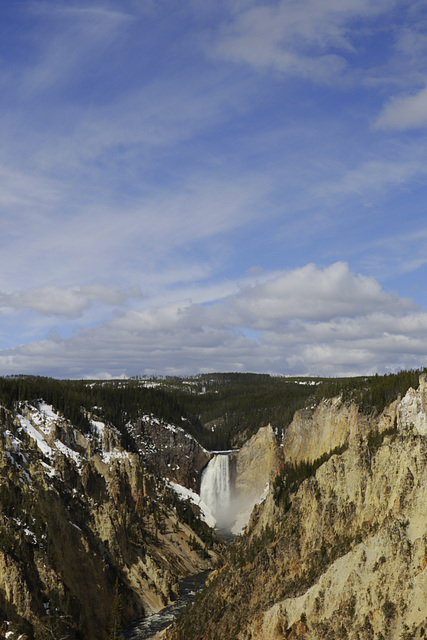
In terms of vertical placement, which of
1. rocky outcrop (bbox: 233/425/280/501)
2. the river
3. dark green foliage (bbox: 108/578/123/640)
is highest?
rocky outcrop (bbox: 233/425/280/501)

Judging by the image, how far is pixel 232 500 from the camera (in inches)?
7485

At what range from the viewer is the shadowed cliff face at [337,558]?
6656 centimetres

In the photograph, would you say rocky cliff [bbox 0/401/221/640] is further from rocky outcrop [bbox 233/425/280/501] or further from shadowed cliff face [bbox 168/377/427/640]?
rocky outcrop [bbox 233/425/280/501]

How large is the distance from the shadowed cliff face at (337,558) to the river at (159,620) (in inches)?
440

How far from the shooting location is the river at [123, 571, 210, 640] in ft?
326

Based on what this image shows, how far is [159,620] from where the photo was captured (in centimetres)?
10731

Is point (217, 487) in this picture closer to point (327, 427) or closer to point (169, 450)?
point (169, 450)

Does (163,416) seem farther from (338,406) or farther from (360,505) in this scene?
(360,505)

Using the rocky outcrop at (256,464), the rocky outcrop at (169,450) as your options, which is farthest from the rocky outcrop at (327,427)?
the rocky outcrop at (169,450)

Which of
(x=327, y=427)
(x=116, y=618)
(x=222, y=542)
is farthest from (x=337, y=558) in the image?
(x=222, y=542)

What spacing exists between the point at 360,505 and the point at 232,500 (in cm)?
11201

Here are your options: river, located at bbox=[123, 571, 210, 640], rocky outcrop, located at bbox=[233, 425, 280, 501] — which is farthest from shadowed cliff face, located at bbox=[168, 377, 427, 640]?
rocky outcrop, located at bbox=[233, 425, 280, 501]

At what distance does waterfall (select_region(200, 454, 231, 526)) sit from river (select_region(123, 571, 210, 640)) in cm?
5858

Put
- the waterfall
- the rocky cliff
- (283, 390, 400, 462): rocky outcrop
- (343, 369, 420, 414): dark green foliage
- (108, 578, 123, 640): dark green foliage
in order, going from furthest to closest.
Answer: the waterfall → (283, 390, 400, 462): rocky outcrop → (343, 369, 420, 414): dark green foliage → (108, 578, 123, 640): dark green foliage → the rocky cliff
